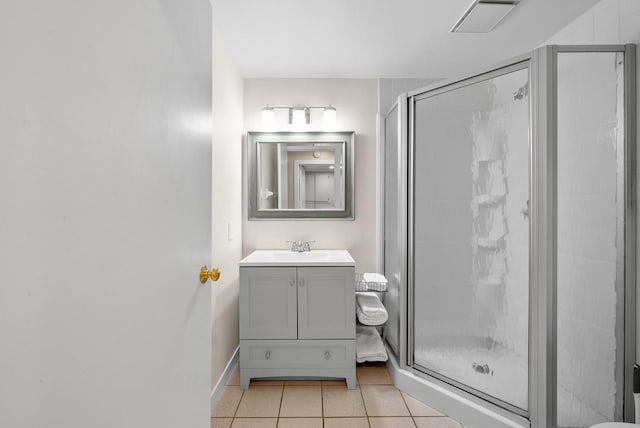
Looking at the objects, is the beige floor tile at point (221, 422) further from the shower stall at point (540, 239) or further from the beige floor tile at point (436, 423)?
the shower stall at point (540, 239)

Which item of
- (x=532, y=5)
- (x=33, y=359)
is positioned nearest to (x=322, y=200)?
(x=532, y=5)

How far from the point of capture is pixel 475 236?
1915 mm

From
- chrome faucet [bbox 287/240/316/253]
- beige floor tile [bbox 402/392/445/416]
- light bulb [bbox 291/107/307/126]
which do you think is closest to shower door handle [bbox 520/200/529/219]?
beige floor tile [bbox 402/392/445/416]

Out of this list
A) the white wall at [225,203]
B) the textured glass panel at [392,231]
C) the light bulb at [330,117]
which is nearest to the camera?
the white wall at [225,203]

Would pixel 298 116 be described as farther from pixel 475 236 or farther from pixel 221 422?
pixel 221 422

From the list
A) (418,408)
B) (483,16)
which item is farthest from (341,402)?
(483,16)

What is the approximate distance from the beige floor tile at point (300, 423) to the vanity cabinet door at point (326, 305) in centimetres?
49

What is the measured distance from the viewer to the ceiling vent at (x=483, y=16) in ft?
6.10

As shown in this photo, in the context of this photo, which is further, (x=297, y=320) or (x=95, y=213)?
(x=297, y=320)

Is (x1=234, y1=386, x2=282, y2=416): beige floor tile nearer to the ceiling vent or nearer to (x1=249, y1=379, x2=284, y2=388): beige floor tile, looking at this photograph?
(x1=249, y1=379, x2=284, y2=388): beige floor tile

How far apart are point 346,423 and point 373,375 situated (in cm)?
58

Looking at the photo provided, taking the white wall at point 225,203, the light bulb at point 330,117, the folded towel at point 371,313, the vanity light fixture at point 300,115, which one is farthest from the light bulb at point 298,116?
the folded towel at point 371,313

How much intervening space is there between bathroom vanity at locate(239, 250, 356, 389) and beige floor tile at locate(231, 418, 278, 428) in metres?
0.36

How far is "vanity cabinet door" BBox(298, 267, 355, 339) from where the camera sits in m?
2.32
